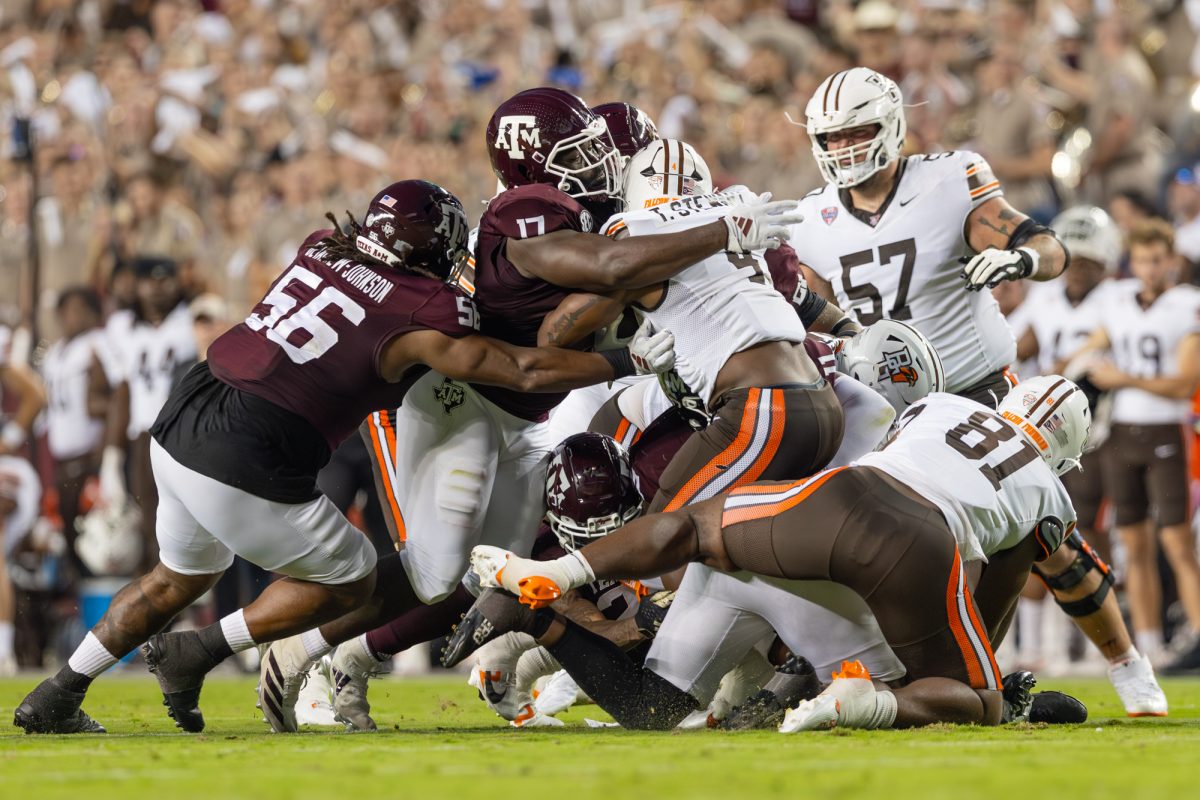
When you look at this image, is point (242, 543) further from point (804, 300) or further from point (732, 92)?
point (732, 92)

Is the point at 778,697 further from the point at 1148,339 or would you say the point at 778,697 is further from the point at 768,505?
the point at 1148,339

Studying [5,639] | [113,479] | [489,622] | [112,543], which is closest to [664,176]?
[489,622]

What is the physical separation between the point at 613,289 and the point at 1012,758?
2.07 m

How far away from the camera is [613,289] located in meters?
5.71

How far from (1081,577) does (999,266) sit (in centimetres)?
123

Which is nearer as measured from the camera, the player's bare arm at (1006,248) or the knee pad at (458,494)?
the knee pad at (458,494)

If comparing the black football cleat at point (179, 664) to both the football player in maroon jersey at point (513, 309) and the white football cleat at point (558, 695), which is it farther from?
the white football cleat at point (558, 695)

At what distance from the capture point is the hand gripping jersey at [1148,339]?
9883mm

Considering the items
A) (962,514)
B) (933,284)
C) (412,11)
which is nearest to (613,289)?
(962,514)

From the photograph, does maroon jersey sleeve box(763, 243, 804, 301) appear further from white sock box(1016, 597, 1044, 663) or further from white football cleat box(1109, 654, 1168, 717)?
white sock box(1016, 597, 1044, 663)

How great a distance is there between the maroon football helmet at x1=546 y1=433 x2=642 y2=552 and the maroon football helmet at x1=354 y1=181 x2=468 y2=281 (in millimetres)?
786

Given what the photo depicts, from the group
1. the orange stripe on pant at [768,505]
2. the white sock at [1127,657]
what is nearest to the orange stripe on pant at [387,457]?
the orange stripe on pant at [768,505]

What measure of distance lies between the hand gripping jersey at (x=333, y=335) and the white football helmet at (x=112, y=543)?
18.4 feet

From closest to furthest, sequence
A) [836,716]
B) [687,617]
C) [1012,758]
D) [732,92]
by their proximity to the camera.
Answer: [1012,758] < [836,716] < [687,617] < [732,92]
